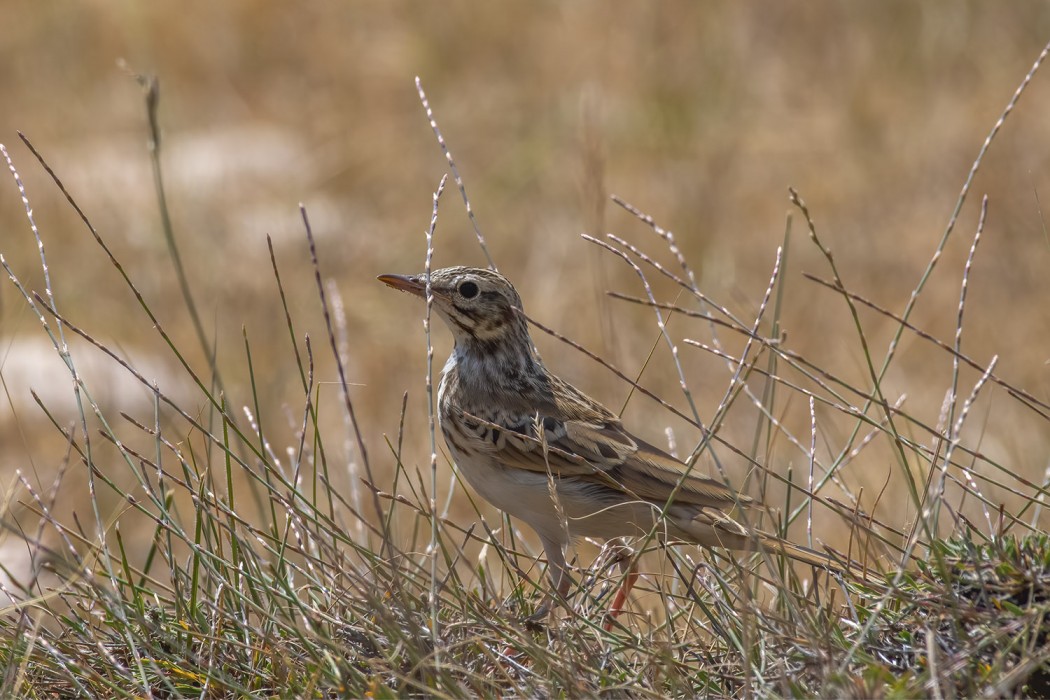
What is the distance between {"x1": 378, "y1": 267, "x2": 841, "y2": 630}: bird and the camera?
392 cm

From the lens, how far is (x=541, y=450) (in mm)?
4125

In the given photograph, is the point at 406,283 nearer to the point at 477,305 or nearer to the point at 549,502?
the point at 477,305

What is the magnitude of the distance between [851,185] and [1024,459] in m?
6.03

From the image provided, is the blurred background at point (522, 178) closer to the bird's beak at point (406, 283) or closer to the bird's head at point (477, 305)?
the bird's head at point (477, 305)

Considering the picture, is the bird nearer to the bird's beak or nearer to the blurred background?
the bird's beak

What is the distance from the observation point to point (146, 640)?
3148 mm

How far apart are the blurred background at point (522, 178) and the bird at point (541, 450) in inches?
165

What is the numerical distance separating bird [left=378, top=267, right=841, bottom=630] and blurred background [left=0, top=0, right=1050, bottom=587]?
165 inches

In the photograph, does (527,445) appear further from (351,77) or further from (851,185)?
(351,77)

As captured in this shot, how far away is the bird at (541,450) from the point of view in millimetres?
3918

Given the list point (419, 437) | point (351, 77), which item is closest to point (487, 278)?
point (419, 437)

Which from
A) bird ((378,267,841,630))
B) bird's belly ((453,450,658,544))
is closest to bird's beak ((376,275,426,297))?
bird ((378,267,841,630))

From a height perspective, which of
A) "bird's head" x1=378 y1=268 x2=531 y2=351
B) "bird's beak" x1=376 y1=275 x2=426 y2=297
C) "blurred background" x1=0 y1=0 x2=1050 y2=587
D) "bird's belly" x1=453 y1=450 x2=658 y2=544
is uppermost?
"blurred background" x1=0 y1=0 x2=1050 y2=587

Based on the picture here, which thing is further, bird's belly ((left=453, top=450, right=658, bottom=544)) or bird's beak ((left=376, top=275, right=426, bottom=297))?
bird's beak ((left=376, top=275, right=426, bottom=297))
